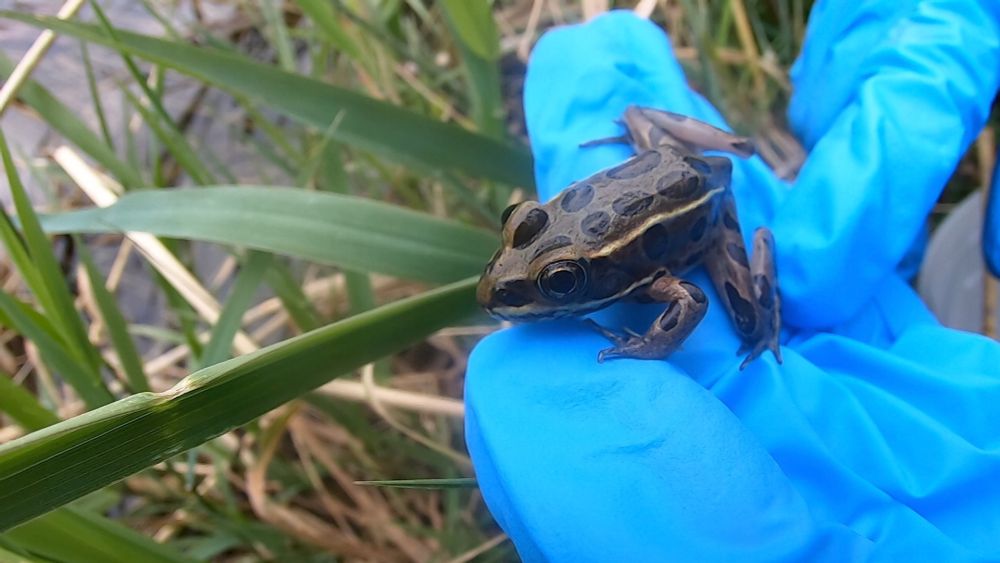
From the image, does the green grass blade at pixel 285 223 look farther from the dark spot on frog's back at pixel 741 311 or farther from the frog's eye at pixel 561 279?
the dark spot on frog's back at pixel 741 311

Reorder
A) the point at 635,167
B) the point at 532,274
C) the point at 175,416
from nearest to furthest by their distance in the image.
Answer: the point at 175,416 → the point at 532,274 → the point at 635,167

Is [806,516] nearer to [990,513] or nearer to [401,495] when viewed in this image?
[990,513]

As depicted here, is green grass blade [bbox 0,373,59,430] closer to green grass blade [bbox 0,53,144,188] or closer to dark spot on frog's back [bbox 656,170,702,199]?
green grass blade [bbox 0,53,144,188]

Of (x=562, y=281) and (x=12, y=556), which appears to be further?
(x=562, y=281)

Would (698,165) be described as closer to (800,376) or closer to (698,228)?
(698,228)

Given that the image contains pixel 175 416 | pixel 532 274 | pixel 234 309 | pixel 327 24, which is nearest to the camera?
pixel 175 416

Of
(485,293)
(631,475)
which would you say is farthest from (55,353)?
(631,475)

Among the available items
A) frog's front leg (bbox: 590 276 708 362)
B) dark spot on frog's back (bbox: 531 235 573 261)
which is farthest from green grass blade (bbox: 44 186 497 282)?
frog's front leg (bbox: 590 276 708 362)

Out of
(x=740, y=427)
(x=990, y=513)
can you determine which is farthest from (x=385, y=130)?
(x=990, y=513)
